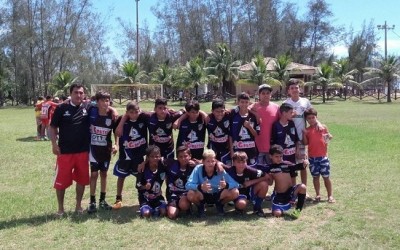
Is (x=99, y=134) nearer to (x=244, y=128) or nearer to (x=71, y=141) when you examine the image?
(x=71, y=141)

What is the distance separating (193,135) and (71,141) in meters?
1.69

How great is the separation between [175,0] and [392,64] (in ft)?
116

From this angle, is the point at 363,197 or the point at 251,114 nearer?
the point at 251,114

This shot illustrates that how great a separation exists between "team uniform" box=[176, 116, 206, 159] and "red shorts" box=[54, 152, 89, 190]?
134 centimetres

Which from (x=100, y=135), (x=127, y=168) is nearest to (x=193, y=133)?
(x=127, y=168)

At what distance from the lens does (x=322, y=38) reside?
75.9 m

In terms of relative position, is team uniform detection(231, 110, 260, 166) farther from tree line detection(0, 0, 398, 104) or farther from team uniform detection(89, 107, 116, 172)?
tree line detection(0, 0, 398, 104)

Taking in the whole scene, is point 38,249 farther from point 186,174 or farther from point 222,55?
point 222,55

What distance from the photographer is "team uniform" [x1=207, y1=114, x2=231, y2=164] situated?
6.86m

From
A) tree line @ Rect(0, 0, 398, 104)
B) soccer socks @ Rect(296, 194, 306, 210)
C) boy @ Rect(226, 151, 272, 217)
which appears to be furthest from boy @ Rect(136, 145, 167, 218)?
tree line @ Rect(0, 0, 398, 104)

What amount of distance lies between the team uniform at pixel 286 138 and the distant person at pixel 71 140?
104 inches

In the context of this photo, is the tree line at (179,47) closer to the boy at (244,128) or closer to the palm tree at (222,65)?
the palm tree at (222,65)

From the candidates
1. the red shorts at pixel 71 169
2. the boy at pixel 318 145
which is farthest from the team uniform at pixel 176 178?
the boy at pixel 318 145

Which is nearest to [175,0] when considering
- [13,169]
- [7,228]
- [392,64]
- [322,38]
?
[322,38]
